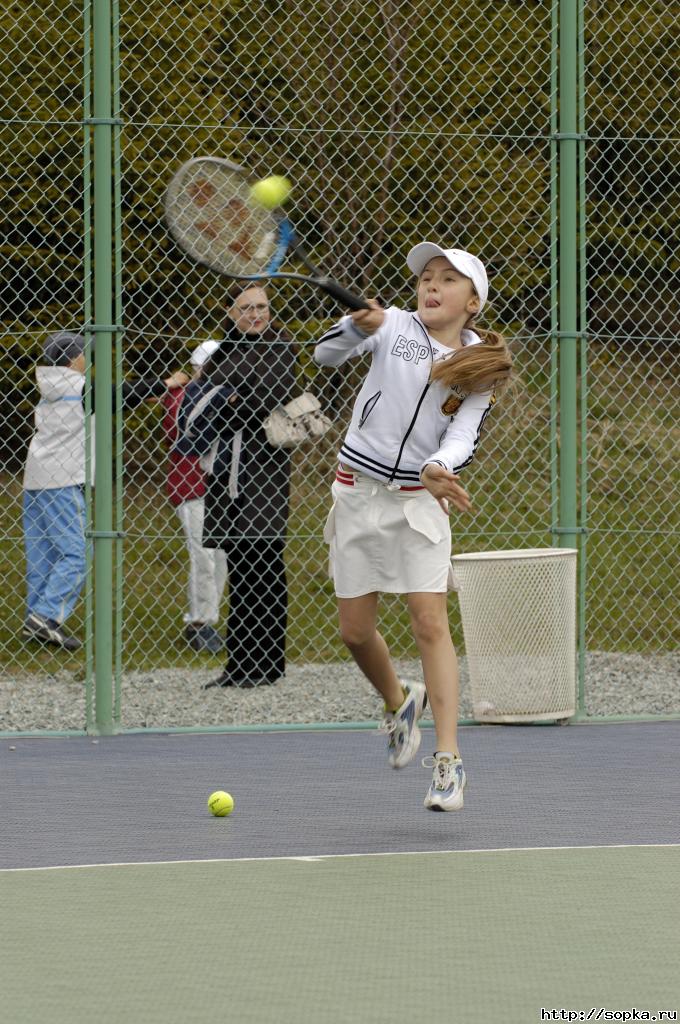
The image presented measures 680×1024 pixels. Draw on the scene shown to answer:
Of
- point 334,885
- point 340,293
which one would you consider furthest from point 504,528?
point 334,885

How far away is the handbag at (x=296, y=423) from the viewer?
793 cm

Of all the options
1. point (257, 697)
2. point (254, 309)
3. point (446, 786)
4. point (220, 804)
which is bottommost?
point (257, 697)

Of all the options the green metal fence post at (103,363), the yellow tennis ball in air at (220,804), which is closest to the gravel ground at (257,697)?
the green metal fence post at (103,363)

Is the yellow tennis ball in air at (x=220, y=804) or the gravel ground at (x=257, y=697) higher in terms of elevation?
the yellow tennis ball in air at (x=220, y=804)

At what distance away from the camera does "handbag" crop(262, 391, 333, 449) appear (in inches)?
312

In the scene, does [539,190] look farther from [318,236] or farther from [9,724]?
[9,724]

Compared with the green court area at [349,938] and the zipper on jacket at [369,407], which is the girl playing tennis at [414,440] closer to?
the zipper on jacket at [369,407]

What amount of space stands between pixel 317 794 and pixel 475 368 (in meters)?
1.51

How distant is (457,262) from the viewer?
5695mm

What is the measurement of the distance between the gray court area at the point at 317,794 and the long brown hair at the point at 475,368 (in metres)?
1.28

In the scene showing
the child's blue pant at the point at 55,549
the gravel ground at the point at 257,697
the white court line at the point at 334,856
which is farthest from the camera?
the child's blue pant at the point at 55,549

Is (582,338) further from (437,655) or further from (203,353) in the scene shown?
(437,655)

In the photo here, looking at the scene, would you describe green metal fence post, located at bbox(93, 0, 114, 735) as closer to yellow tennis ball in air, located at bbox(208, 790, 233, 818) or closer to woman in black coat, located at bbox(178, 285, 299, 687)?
woman in black coat, located at bbox(178, 285, 299, 687)

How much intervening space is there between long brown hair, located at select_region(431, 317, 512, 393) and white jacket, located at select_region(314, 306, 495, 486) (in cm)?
5
